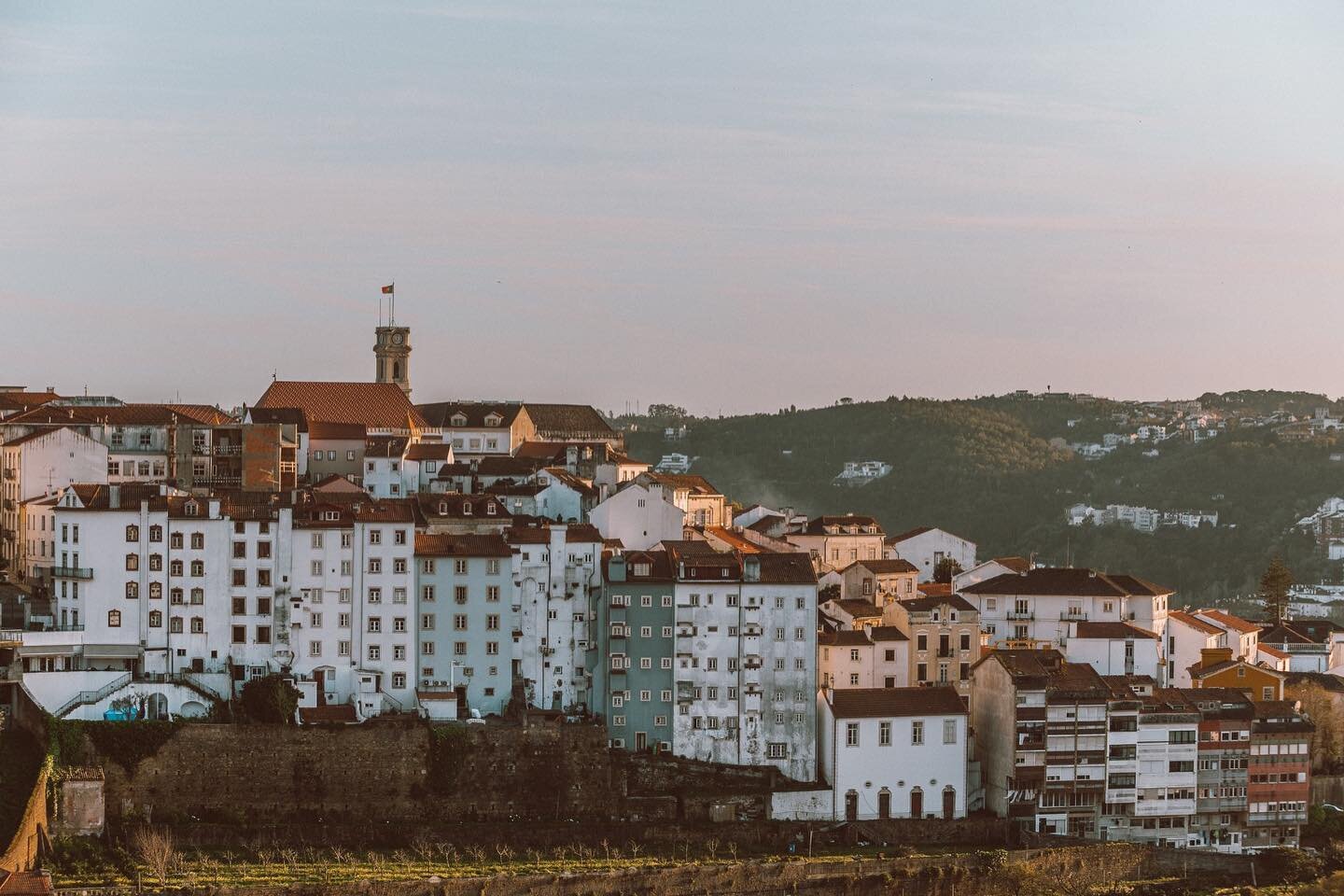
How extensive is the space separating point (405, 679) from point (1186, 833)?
24.1 meters

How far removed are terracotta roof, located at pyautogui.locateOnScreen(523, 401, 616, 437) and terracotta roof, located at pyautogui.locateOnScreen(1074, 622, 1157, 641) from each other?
2878 cm

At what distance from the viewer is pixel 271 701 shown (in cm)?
5819

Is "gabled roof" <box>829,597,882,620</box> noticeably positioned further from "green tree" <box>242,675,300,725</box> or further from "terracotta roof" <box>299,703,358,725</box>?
"green tree" <box>242,675,300,725</box>

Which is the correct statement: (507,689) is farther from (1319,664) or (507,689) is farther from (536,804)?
(1319,664)

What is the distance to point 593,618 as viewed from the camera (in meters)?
62.2

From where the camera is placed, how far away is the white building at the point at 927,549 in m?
82.9

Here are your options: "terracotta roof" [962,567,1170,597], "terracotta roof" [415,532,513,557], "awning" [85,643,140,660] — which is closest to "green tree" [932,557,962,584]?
"terracotta roof" [962,567,1170,597]

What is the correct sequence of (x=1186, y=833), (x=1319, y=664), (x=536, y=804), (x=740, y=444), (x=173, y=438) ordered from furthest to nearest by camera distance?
1. (x=740, y=444)
2. (x=1319, y=664)
3. (x=173, y=438)
4. (x=1186, y=833)
5. (x=536, y=804)

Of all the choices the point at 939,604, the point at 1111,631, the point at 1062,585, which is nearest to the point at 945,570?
the point at 1062,585

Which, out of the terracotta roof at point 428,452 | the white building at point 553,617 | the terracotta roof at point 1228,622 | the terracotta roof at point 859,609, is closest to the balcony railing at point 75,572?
the white building at point 553,617

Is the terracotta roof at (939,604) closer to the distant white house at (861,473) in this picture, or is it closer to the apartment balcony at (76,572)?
the apartment balcony at (76,572)

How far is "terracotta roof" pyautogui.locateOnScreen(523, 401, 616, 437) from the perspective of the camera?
90.8 metres

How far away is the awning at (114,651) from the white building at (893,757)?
20.0 meters

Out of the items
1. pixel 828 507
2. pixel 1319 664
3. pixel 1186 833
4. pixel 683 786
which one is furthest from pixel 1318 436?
pixel 683 786
